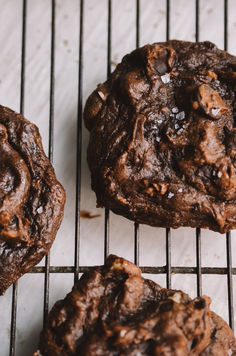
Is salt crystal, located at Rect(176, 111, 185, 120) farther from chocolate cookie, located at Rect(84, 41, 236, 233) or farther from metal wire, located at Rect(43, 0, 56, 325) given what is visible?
metal wire, located at Rect(43, 0, 56, 325)

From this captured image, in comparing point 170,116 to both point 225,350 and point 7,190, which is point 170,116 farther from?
point 225,350

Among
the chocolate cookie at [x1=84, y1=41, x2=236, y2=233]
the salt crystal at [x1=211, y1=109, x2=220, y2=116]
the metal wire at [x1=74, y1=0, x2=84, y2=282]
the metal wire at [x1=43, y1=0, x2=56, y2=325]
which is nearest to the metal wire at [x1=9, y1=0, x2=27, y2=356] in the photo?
the metal wire at [x1=43, y1=0, x2=56, y2=325]

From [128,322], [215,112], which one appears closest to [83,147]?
[215,112]

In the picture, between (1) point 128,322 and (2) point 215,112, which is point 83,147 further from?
(1) point 128,322

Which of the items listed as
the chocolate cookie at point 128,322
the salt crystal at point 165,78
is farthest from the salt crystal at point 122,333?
the salt crystal at point 165,78

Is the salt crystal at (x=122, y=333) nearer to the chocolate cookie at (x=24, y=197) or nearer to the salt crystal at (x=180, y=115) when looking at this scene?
the chocolate cookie at (x=24, y=197)

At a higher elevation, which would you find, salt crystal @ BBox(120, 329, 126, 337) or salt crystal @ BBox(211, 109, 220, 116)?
salt crystal @ BBox(211, 109, 220, 116)

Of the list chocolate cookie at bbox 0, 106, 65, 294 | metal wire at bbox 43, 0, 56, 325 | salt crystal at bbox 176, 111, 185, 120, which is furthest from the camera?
metal wire at bbox 43, 0, 56, 325
